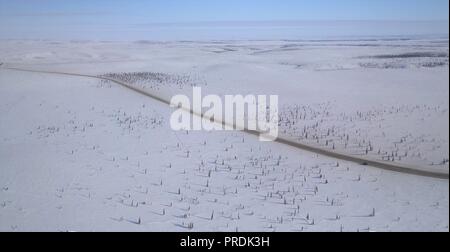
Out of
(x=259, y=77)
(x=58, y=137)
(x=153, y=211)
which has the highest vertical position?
(x=259, y=77)

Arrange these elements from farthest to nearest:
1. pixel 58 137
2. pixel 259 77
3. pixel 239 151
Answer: pixel 259 77, pixel 58 137, pixel 239 151

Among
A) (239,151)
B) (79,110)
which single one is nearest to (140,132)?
(239,151)

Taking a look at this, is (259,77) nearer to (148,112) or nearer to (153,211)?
(148,112)

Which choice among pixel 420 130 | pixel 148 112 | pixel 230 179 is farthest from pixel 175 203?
pixel 148 112

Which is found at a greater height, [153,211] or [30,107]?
[30,107]

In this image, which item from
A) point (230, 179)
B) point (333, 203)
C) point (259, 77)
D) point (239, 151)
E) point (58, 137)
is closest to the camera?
point (333, 203)
